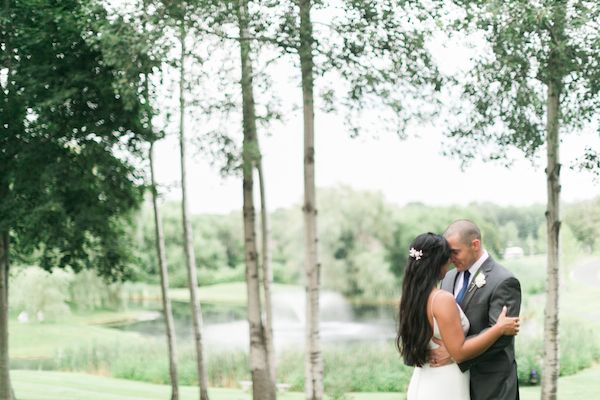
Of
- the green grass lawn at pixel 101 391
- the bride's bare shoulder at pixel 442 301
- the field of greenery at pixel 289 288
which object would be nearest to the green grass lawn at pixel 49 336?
the field of greenery at pixel 289 288

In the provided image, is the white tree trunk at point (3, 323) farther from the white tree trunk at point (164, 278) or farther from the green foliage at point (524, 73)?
the green foliage at point (524, 73)

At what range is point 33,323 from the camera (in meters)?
35.4

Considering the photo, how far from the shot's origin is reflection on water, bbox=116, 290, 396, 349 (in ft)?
104

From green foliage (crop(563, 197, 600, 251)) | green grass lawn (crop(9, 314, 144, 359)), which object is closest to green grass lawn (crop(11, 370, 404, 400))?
green grass lawn (crop(9, 314, 144, 359))

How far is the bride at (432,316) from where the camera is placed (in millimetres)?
4105

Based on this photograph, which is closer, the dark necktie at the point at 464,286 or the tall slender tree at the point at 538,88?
the dark necktie at the point at 464,286

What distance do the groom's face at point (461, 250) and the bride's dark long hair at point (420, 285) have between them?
0.39 feet

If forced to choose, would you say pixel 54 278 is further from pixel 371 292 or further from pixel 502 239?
pixel 502 239

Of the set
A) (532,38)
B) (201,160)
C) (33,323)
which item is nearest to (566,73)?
(532,38)

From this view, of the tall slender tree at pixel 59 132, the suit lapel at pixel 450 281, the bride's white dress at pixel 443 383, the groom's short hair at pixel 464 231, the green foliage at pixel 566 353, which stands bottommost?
the green foliage at pixel 566 353

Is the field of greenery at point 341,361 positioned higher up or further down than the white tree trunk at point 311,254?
further down

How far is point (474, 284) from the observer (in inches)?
173

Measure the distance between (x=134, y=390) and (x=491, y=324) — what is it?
1494cm

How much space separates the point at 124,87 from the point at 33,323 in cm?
2692
